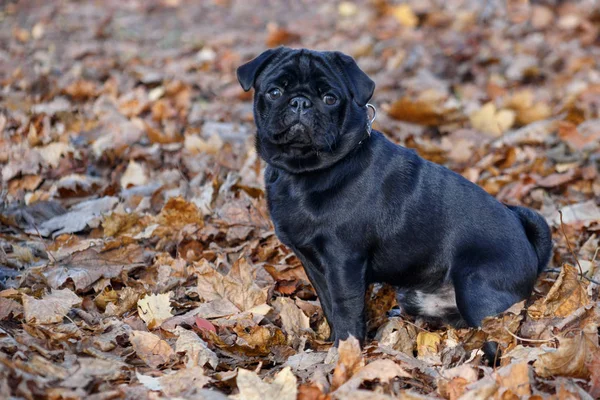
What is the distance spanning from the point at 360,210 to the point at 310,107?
1.95ft

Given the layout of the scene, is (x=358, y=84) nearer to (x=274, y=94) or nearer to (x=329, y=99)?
(x=329, y=99)

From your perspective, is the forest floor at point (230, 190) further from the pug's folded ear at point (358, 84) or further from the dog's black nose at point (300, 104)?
the pug's folded ear at point (358, 84)

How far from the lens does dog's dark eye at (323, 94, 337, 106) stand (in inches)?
150

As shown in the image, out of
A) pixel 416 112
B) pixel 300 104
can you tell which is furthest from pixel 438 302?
pixel 416 112

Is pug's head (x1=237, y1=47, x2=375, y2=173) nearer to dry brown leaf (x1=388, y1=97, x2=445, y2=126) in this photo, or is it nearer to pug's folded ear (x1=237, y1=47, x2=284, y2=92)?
pug's folded ear (x1=237, y1=47, x2=284, y2=92)

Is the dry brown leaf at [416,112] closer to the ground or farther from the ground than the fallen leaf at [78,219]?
closer to the ground

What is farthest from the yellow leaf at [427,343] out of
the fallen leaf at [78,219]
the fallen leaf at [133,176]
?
the fallen leaf at [133,176]

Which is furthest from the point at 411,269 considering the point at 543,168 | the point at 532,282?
the point at 543,168

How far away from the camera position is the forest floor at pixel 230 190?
3.10 meters

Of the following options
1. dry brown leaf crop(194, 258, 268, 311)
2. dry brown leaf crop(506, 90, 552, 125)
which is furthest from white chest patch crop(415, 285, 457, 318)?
dry brown leaf crop(506, 90, 552, 125)

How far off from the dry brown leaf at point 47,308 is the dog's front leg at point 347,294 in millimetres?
1308

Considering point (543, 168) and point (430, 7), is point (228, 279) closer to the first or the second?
point (543, 168)

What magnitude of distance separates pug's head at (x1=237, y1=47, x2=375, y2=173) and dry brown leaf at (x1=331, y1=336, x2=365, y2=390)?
1.07 m

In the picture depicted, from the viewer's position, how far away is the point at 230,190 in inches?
211
